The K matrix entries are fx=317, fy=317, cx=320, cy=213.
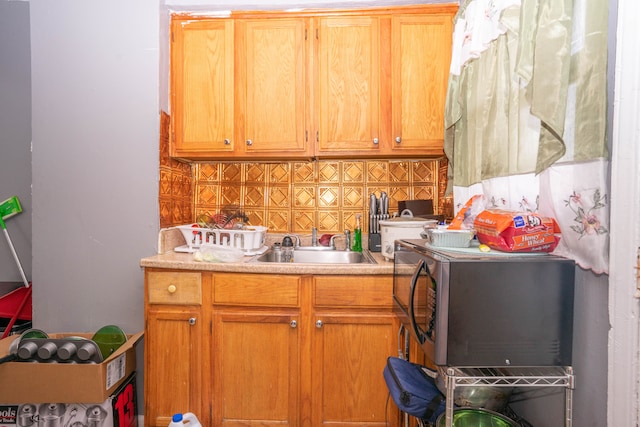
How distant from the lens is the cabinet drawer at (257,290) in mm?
1526

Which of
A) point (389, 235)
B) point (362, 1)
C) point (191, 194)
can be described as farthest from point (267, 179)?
point (362, 1)

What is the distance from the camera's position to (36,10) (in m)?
1.82

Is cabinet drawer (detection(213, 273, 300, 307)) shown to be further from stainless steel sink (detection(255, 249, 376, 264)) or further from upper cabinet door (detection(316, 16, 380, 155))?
upper cabinet door (detection(316, 16, 380, 155))

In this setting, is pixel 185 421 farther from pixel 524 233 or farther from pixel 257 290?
pixel 524 233

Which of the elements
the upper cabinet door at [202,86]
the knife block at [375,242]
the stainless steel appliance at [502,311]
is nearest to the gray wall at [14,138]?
the upper cabinet door at [202,86]

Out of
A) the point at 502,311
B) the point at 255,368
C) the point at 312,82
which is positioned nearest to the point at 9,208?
the point at 255,368

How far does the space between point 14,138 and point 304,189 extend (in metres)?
2.23

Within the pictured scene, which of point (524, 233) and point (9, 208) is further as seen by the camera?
point (9, 208)

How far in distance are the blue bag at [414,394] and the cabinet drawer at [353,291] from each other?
349 millimetres

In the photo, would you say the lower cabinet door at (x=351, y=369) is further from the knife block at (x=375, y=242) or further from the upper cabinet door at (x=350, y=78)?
the upper cabinet door at (x=350, y=78)

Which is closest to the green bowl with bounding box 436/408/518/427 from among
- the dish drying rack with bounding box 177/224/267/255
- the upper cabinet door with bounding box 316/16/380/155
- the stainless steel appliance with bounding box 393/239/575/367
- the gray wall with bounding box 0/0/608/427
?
the stainless steel appliance with bounding box 393/239/575/367

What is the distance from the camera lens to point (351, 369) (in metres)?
1.51

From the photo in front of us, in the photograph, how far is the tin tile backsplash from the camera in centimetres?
214

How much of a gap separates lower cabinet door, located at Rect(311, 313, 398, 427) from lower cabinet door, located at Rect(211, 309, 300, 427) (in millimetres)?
112
